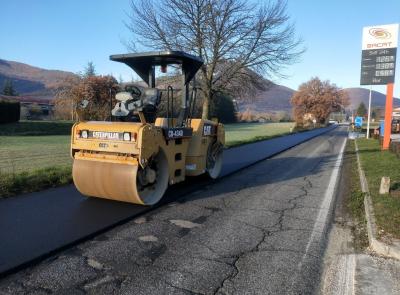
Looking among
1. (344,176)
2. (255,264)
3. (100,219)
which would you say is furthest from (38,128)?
(255,264)

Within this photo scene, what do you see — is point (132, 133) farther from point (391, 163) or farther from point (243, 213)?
point (391, 163)

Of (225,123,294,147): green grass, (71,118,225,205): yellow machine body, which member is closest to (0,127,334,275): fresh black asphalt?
(71,118,225,205): yellow machine body

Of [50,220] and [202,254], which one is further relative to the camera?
[50,220]

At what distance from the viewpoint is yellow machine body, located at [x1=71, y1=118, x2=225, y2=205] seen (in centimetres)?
658

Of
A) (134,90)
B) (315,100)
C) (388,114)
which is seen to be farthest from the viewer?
(315,100)

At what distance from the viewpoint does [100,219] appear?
6.13 metres

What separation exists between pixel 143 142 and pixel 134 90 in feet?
6.00

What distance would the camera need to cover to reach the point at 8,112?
114 ft

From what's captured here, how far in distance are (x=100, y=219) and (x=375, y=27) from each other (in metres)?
21.4

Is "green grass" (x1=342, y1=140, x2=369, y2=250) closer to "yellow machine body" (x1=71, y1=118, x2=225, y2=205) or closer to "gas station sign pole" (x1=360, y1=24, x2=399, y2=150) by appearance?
"yellow machine body" (x1=71, y1=118, x2=225, y2=205)

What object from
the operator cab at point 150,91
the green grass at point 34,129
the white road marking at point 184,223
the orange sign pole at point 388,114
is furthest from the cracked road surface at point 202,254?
the green grass at point 34,129

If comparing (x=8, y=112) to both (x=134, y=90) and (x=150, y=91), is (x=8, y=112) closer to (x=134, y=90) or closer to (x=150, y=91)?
(x=134, y=90)

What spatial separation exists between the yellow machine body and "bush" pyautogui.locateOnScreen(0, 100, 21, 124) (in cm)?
3056

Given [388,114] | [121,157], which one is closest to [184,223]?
[121,157]
